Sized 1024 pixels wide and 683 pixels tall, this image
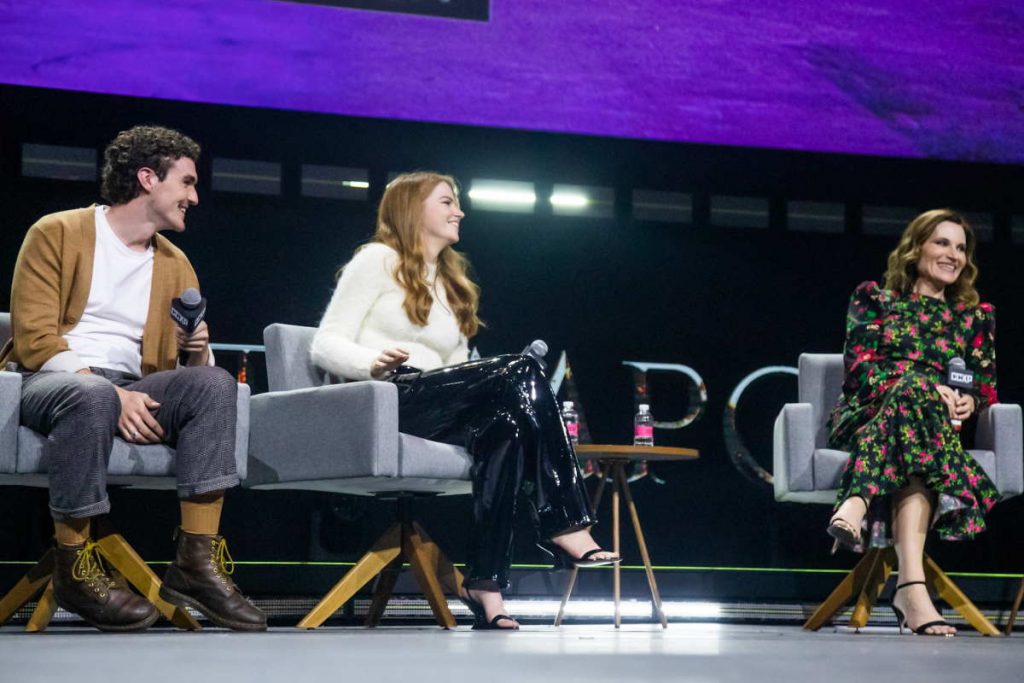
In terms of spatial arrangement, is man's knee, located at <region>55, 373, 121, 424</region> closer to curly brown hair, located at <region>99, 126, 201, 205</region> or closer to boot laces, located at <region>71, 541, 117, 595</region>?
boot laces, located at <region>71, 541, 117, 595</region>

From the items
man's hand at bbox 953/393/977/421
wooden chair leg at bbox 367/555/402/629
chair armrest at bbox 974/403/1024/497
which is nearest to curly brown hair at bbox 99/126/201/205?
wooden chair leg at bbox 367/555/402/629

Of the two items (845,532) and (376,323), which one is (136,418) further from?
(845,532)

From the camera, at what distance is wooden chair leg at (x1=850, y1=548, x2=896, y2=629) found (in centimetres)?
382

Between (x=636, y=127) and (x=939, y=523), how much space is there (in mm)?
2099

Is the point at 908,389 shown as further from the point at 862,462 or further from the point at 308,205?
the point at 308,205

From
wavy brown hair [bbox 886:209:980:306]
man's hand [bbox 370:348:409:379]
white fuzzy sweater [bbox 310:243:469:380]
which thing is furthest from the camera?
wavy brown hair [bbox 886:209:980:306]

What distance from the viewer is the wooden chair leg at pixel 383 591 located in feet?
12.0

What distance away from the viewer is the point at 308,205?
478 centimetres

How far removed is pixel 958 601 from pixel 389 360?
1.78 m

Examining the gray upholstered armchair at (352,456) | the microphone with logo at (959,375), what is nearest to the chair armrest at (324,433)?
the gray upholstered armchair at (352,456)

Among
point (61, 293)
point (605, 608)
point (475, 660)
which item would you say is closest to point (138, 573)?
point (61, 293)

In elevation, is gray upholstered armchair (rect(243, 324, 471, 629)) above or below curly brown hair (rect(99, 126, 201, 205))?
below

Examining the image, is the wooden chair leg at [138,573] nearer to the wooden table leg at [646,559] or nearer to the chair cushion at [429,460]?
the chair cushion at [429,460]

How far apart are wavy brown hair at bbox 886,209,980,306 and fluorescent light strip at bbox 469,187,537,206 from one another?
1433 mm
